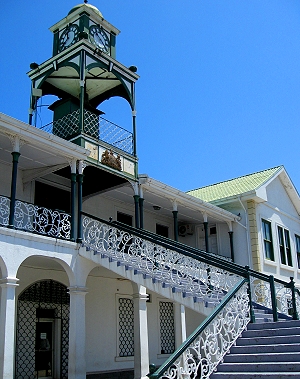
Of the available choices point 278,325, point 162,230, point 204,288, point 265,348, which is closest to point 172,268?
point 204,288

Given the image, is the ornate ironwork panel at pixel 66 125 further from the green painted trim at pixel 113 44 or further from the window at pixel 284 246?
the window at pixel 284 246

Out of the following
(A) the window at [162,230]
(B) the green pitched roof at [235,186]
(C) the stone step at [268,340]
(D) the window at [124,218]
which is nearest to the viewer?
(C) the stone step at [268,340]

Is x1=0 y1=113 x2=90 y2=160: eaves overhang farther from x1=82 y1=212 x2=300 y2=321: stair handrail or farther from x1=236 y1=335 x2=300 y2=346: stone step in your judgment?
x1=236 y1=335 x2=300 y2=346: stone step

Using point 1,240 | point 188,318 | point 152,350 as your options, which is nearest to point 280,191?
point 188,318

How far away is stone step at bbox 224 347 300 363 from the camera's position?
7543 millimetres

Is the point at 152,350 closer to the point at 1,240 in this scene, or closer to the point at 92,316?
the point at 92,316

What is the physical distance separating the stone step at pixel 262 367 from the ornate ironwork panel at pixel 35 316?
7.51m

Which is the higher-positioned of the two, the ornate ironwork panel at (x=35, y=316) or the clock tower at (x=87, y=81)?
the clock tower at (x=87, y=81)

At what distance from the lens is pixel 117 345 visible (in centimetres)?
1625

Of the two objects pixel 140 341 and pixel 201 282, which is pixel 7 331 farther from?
pixel 201 282

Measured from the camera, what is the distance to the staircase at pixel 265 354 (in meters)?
7.25

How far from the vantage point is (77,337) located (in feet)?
39.4

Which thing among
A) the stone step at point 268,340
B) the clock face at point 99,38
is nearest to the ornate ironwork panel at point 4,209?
the stone step at point 268,340

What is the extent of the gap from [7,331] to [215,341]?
5053 millimetres
